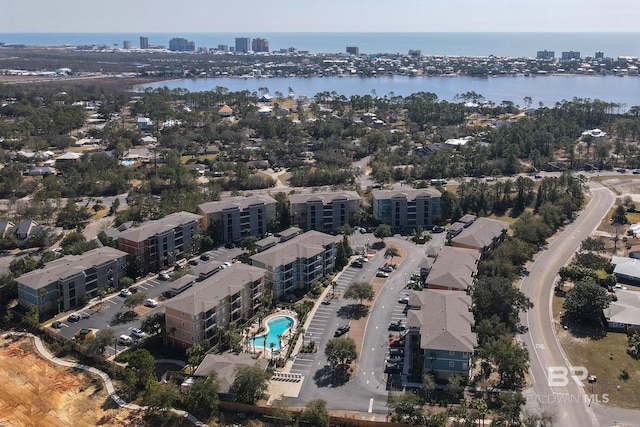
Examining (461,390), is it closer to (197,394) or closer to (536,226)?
(197,394)

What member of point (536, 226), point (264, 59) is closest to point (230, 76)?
point (264, 59)

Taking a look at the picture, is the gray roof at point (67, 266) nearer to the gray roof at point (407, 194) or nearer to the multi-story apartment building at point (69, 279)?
the multi-story apartment building at point (69, 279)

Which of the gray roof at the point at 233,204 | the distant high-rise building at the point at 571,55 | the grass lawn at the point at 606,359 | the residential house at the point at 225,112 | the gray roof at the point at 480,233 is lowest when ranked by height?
the grass lawn at the point at 606,359

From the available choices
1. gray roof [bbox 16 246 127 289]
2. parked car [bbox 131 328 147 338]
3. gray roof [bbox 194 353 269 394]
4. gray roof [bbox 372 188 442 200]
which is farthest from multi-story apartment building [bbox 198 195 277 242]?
gray roof [bbox 194 353 269 394]

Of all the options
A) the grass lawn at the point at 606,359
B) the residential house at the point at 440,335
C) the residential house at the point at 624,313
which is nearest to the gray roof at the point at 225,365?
the residential house at the point at 440,335

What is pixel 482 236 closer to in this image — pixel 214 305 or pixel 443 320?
pixel 443 320
